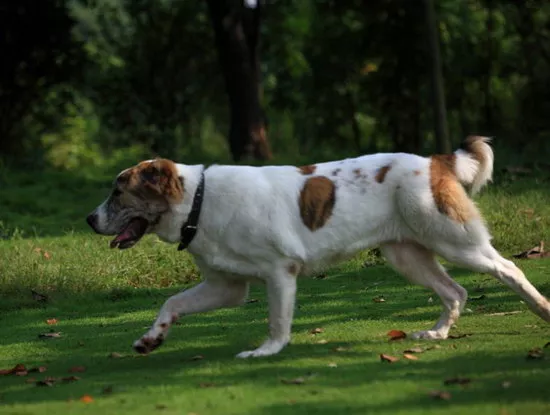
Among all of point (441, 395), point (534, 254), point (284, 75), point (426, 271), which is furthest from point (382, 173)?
point (284, 75)

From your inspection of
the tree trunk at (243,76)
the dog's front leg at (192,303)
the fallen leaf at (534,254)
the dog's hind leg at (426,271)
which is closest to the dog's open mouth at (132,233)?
the dog's front leg at (192,303)

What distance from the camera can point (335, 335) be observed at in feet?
30.8

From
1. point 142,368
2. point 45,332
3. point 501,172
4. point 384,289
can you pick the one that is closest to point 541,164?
point 501,172

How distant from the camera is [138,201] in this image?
8.84 m

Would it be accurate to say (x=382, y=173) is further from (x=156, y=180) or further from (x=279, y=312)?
(x=156, y=180)

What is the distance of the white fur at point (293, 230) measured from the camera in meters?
8.68

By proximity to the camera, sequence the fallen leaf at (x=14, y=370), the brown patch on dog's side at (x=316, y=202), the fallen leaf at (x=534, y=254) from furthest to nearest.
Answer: the fallen leaf at (x=534, y=254) < the brown patch on dog's side at (x=316, y=202) < the fallen leaf at (x=14, y=370)

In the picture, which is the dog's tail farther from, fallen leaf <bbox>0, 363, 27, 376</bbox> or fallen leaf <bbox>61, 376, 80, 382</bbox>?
fallen leaf <bbox>0, 363, 27, 376</bbox>

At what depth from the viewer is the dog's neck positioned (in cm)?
879

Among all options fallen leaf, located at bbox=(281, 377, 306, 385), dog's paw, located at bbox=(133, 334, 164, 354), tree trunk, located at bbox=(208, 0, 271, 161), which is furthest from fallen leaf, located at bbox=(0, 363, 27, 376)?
tree trunk, located at bbox=(208, 0, 271, 161)

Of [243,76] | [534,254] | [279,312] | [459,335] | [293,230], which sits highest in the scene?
[243,76]

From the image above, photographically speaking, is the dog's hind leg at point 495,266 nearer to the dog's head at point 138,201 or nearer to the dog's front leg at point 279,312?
the dog's front leg at point 279,312

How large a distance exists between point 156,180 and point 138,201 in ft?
0.71

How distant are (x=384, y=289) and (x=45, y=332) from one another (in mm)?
3306
